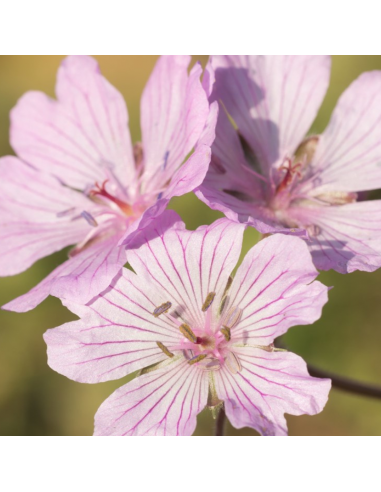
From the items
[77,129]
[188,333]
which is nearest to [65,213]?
[77,129]

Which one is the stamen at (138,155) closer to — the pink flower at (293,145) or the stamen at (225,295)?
the pink flower at (293,145)

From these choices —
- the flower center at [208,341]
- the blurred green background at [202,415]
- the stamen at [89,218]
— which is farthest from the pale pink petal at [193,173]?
the blurred green background at [202,415]

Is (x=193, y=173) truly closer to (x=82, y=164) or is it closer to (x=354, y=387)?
(x=82, y=164)

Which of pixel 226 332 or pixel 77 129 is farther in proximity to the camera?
pixel 77 129

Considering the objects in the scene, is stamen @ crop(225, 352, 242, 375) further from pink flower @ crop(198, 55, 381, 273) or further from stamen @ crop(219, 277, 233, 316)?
pink flower @ crop(198, 55, 381, 273)

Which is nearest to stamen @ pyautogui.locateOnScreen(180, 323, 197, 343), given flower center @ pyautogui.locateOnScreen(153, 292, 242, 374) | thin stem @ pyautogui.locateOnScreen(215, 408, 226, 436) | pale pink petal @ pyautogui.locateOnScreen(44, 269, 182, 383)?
flower center @ pyautogui.locateOnScreen(153, 292, 242, 374)

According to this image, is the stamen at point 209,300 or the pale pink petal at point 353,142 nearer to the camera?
the stamen at point 209,300
